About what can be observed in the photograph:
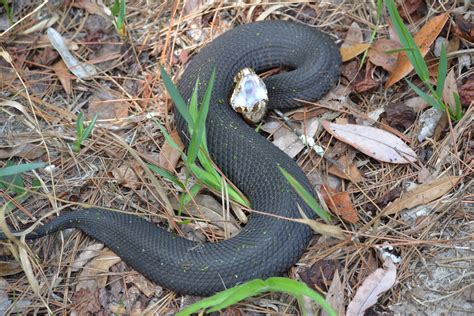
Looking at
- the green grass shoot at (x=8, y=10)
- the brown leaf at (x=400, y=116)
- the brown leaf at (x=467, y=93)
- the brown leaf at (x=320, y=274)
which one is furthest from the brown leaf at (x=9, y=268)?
the brown leaf at (x=467, y=93)

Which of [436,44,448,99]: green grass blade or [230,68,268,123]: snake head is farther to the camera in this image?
[230,68,268,123]: snake head

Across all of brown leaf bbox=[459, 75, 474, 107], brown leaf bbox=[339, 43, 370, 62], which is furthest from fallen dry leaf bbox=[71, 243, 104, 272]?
brown leaf bbox=[459, 75, 474, 107]

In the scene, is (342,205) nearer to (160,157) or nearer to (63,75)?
(160,157)

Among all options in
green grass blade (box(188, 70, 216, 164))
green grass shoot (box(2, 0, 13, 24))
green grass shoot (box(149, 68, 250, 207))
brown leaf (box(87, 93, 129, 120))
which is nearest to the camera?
green grass blade (box(188, 70, 216, 164))

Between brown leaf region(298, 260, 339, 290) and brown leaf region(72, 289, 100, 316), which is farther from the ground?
brown leaf region(298, 260, 339, 290)

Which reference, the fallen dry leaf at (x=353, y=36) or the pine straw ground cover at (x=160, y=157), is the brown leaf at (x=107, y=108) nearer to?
the pine straw ground cover at (x=160, y=157)

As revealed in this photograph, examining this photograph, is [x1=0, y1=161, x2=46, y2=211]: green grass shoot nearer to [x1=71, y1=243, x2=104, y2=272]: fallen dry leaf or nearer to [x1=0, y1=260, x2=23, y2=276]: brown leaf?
[x1=0, y1=260, x2=23, y2=276]: brown leaf
